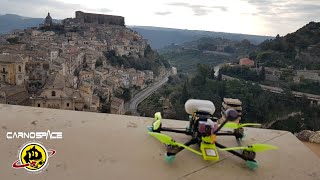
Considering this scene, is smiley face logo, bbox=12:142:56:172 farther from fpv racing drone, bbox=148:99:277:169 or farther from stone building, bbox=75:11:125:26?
stone building, bbox=75:11:125:26

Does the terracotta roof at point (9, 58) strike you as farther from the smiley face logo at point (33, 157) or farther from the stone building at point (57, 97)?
the smiley face logo at point (33, 157)

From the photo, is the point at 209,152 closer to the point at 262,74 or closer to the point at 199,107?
the point at 199,107

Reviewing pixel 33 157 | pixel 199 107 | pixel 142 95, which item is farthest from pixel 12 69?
pixel 199 107

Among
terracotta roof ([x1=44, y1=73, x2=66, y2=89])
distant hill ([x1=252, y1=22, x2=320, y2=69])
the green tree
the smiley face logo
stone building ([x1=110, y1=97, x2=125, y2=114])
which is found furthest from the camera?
distant hill ([x1=252, y1=22, x2=320, y2=69])

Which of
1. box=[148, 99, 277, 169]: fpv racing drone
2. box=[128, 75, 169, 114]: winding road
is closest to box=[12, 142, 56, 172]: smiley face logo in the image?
box=[148, 99, 277, 169]: fpv racing drone

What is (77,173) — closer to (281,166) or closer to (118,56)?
(281,166)
